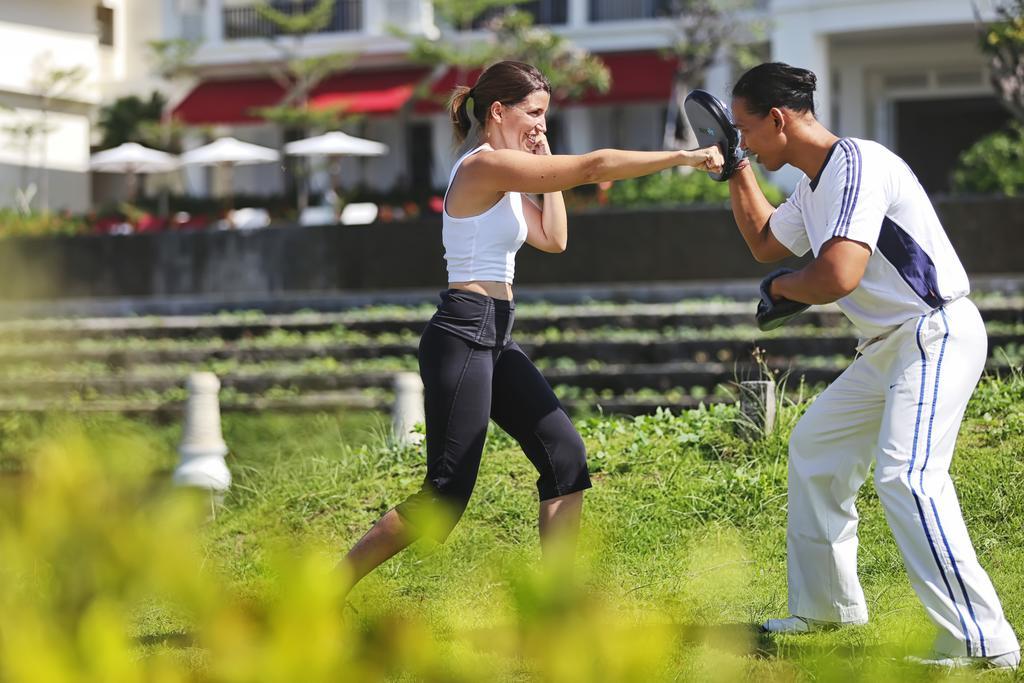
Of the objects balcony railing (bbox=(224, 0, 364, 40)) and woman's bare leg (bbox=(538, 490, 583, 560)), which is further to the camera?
balcony railing (bbox=(224, 0, 364, 40))

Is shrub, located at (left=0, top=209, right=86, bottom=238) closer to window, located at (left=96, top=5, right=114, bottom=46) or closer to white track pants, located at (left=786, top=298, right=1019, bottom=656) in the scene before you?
window, located at (left=96, top=5, right=114, bottom=46)

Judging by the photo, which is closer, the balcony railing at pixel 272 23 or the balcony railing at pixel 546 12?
the balcony railing at pixel 546 12

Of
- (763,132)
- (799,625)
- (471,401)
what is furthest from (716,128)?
(799,625)

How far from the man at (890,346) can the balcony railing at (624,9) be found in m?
27.0

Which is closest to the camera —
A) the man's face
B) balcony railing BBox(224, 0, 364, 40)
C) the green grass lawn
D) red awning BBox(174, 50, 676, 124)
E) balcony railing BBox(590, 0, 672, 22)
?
the green grass lawn

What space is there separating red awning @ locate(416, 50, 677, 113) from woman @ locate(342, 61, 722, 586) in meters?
23.3

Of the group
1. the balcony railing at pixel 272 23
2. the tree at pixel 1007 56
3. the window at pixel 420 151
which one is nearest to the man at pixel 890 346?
the tree at pixel 1007 56

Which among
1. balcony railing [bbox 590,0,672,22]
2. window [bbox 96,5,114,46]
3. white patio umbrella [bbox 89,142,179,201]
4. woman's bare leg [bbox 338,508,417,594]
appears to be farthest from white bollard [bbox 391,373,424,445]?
window [bbox 96,5,114,46]

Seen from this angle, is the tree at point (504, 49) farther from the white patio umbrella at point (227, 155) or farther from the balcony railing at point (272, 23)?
the white patio umbrella at point (227, 155)

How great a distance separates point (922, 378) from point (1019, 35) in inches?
479

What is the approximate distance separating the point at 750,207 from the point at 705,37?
825 inches

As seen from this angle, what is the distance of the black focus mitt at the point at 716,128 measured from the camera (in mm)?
4293

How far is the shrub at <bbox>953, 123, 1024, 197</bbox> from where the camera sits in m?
15.1

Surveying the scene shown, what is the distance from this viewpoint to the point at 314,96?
31.8 metres
